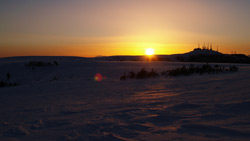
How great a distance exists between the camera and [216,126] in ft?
10.2

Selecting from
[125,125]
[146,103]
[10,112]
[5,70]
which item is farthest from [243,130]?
[5,70]

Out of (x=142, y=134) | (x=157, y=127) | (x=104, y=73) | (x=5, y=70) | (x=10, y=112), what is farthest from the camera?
(x=5, y=70)

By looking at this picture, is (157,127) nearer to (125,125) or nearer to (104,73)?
(125,125)

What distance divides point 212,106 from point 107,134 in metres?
2.26

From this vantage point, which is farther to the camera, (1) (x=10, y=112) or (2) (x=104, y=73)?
(2) (x=104, y=73)

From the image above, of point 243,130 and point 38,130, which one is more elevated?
point 243,130

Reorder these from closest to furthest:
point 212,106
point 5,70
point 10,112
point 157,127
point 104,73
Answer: point 157,127 < point 212,106 < point 10,112 < point 104,73 < point 5,70

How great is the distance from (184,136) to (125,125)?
99 centimetres

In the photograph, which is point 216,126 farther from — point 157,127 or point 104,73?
point 104,73

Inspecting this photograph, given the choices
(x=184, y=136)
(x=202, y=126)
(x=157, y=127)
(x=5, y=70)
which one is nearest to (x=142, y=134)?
(x=157, y=127)

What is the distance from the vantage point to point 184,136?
2.88 meters

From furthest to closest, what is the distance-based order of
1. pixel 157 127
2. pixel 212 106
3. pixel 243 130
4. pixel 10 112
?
pixel 10 112 < pixel 212 106 < pixel 157 127 < pixel 243 130

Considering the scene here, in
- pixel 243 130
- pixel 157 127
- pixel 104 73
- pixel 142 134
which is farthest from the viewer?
pixel 104 73

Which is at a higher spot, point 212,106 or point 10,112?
point 212,106
